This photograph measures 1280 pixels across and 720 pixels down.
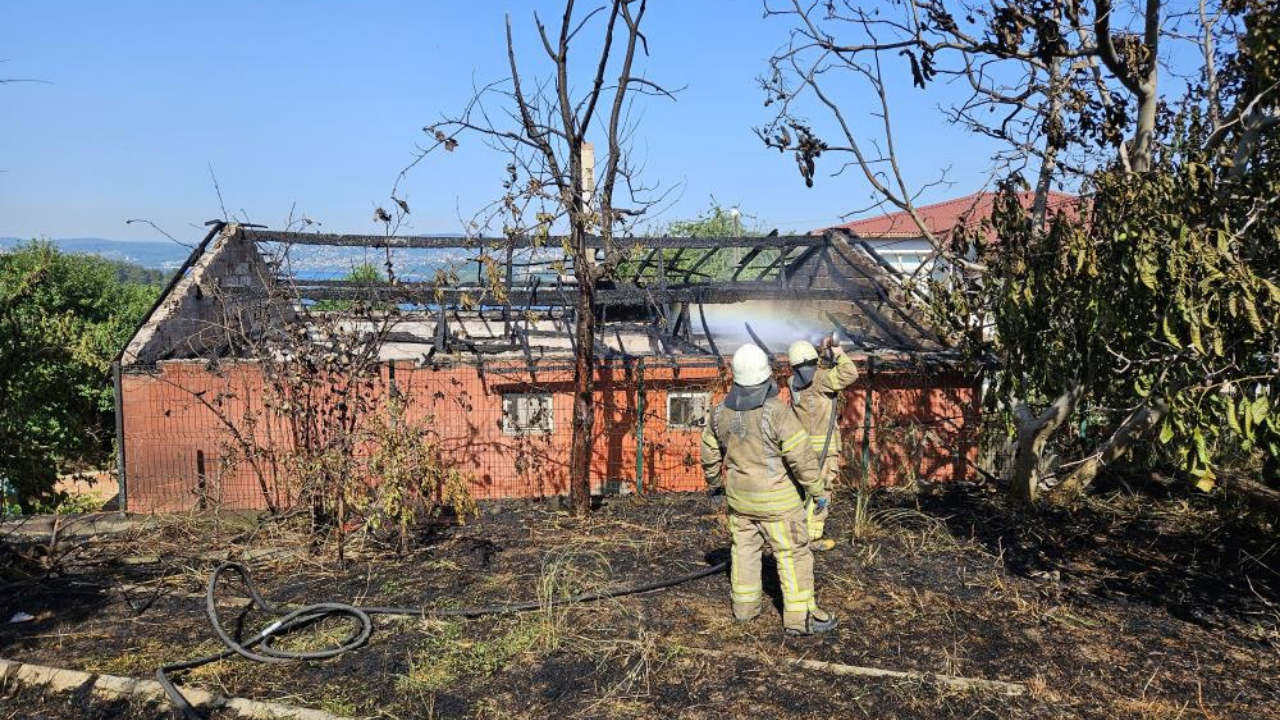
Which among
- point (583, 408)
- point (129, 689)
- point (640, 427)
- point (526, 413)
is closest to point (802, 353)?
point (583, 408)

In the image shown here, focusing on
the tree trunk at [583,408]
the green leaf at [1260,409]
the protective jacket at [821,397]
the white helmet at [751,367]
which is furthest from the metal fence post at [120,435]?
the green leaf at [1260,409]

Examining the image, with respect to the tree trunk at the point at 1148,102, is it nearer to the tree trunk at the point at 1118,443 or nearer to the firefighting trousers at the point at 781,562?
the tree trunk at the point at 1118,443

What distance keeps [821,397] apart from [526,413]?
13.2 ft

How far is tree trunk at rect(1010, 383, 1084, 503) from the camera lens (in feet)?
27.4

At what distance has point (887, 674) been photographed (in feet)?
17.0

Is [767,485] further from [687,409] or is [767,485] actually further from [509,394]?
[509,394]

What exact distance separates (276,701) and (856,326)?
8878 mm

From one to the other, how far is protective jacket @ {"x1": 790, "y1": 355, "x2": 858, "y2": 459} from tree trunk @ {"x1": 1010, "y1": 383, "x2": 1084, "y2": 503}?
231 cm

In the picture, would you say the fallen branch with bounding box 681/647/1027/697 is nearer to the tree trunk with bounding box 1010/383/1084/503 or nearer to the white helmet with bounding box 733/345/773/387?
the white helmet with bounding box 733/345/773/387

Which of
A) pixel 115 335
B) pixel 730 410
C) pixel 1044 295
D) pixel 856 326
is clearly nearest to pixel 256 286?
pixel 856 326

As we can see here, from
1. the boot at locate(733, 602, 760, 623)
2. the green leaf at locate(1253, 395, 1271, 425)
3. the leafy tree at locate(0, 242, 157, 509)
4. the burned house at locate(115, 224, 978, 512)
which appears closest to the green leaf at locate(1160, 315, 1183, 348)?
the green leaf at locate(1253, 395, 1271, 425)

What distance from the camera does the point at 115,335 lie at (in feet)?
74.0

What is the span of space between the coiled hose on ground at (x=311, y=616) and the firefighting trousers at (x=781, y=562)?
95cm

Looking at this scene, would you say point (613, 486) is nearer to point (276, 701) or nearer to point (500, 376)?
point (500, 376)
